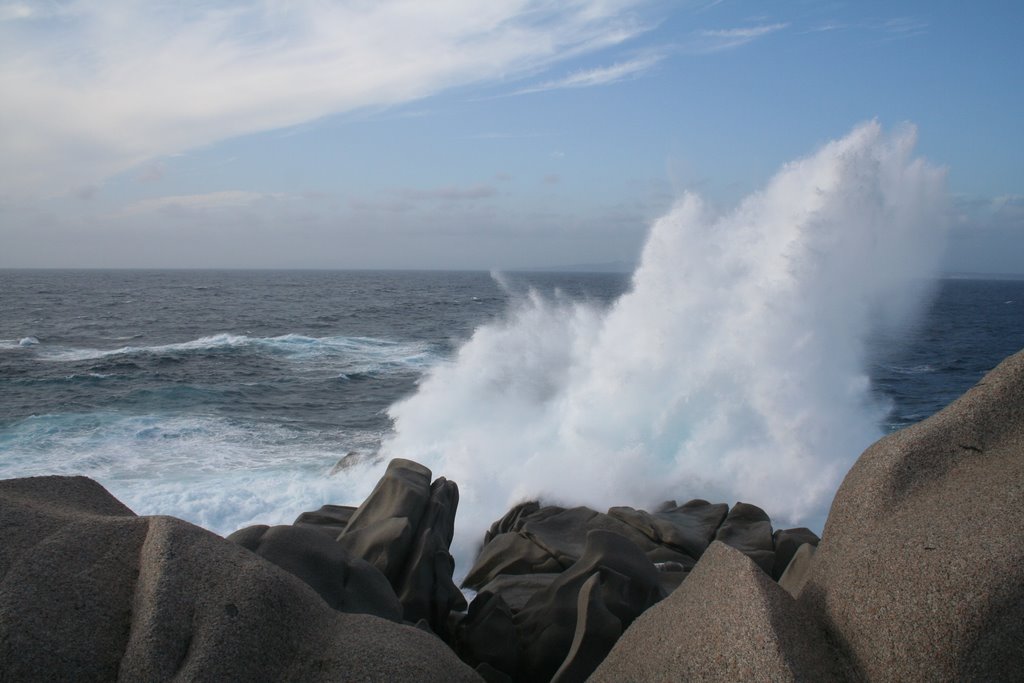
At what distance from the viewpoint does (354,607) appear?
5059 millimetres

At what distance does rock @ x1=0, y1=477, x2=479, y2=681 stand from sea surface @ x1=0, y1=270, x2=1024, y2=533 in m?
7.32

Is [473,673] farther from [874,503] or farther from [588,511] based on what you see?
[588,511]

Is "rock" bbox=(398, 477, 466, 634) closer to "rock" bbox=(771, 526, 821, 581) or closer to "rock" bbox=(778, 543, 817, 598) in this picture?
"rock" bbox=(778, 543, 817, 598)

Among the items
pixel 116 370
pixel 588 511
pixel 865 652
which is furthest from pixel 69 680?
pixel 116 370

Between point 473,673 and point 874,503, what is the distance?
2335 mm

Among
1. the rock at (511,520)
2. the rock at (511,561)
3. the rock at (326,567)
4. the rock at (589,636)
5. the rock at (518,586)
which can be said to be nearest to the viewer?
the rock at (589,636)

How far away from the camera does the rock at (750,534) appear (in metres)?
7.42

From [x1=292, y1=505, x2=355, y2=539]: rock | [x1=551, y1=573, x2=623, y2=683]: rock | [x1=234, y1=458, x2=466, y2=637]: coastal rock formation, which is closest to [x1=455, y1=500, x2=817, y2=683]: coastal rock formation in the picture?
[x1=551, y1=573, x2=623, y2=683]: rock

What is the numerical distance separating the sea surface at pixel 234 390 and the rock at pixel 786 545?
6.59 m

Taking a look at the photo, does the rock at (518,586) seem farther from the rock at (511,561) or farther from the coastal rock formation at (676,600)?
the coastal rock formation at (676,600)

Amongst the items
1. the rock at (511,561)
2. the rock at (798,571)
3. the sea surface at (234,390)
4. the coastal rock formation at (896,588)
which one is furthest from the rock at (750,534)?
the sea surface at (234,390)

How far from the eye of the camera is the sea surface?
1283 centimetres

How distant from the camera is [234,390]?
21672 mm

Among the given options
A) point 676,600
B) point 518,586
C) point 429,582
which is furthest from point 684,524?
point 676,600
